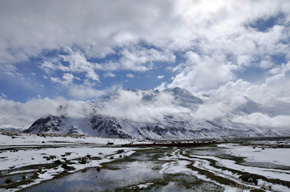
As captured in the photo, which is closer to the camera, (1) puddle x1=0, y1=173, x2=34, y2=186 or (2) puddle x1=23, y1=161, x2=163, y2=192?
(2) puddle x1=23, y1=161, x2=163, y2=192

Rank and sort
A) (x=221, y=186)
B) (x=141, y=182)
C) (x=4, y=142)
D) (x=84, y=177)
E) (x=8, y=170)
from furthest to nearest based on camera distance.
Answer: (x=4, y=142), (x=8, y=170), (x=84, y=177), (x=141, y=182), (x=221, y=186)

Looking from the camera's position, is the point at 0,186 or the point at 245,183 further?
the point at 245,183

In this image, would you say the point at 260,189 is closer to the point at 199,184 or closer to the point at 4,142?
the point at 199,184

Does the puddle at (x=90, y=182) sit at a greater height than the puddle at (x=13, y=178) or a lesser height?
lesser

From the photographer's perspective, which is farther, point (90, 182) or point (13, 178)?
point (13, 178)

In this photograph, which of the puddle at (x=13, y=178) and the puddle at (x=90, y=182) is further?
the puddle at (x=13, y=178)

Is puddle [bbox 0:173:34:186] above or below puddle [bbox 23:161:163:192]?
above

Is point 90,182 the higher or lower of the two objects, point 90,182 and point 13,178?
the lower

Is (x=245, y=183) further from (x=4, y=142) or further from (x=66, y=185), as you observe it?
(x=4, y=142)

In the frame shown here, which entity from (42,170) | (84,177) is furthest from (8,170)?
(84,177)

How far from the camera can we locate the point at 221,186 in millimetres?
21188

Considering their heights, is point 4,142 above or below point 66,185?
above

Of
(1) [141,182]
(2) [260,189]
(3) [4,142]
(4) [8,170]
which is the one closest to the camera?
(2) [260,189]

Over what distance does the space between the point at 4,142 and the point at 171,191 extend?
233 ft
